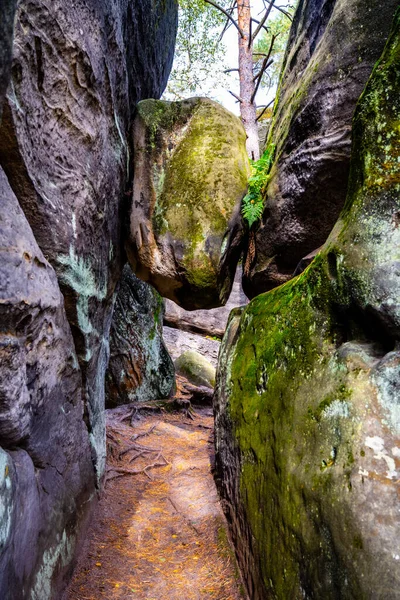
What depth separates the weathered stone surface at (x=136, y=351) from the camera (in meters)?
8.44

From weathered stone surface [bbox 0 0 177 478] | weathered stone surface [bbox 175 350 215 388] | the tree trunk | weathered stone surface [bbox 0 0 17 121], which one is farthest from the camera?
weathered stone surface [bbox 175 350 215 388]

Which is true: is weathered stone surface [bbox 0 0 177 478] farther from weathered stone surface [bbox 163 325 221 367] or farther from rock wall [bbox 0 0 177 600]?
weathered stone surface [bbox 163 325 221 367]

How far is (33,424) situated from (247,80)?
1062 centimetres

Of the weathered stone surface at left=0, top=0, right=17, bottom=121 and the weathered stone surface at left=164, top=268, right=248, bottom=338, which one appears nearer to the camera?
the weathered stone surface at left=0, top=0, right=17, bottom=121

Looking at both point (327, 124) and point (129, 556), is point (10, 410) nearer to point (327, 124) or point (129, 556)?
point (129, 556)

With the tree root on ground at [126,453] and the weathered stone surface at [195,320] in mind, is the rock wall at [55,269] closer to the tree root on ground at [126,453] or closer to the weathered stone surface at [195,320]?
the tree root on ground at [126,453]

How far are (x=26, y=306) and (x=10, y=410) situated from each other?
673mm

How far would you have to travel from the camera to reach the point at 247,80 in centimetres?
1048

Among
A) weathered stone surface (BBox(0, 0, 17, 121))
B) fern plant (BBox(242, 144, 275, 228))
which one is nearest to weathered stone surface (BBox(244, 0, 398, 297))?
fern plant (BBox(242, 144, 275, 228))

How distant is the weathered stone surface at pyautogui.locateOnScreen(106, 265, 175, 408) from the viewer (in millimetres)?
8438

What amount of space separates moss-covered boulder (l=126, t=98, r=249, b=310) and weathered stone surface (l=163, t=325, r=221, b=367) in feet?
27.3

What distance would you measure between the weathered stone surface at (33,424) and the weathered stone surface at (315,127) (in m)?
3.08

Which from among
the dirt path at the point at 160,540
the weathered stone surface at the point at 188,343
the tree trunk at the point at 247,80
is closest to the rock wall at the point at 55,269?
the dirt path at the point at 160,540

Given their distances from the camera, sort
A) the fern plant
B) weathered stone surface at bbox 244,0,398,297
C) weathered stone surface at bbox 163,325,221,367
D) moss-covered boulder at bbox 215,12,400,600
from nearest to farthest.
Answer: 1. moss-covered boulder at bbox 215,12,400,600
2. weathered stone surface at bbox 244,0,398,297
3. the fern plant
4. weathered stone surface at bbox 163,325,221,367
